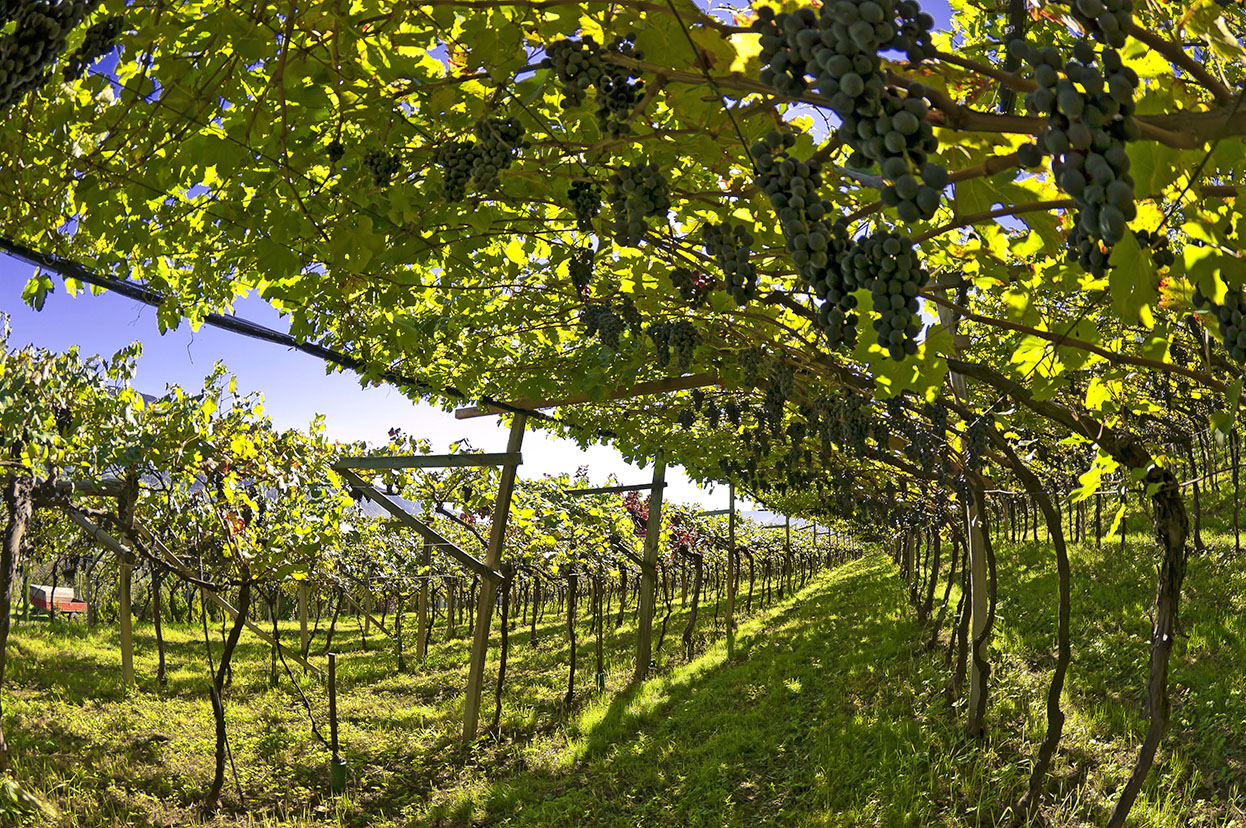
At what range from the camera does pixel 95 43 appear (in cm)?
172

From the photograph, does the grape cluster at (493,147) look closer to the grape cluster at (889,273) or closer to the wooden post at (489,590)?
the grape cluster at (889,273)

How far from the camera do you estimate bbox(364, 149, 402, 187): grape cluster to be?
7.18 ft

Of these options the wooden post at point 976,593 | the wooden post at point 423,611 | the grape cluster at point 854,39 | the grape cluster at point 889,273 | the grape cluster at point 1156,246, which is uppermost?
the grape cluster at point 854,39

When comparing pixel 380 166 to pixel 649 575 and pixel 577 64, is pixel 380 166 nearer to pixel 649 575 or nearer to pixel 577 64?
pixel 577 64

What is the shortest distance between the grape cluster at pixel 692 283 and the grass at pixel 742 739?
3.10 metres

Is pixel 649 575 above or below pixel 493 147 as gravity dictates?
below

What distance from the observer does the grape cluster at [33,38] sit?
121 centimetres

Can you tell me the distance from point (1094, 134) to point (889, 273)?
14.1 inches

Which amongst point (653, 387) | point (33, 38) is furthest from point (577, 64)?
point (653, 387)

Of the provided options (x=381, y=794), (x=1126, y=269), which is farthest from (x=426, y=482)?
(x=1126, y=269)

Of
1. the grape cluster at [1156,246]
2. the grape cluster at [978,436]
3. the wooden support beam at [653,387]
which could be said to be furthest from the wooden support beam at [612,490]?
the grape cluster at [1156,246]

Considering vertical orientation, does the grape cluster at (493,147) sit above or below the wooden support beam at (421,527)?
above

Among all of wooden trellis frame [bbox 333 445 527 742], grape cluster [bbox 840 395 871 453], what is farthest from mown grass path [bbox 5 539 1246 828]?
grape cluster [bbox 840 395 871 453]

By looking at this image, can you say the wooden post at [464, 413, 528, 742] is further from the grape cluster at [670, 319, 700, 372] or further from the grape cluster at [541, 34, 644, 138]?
the grape cluster at [541, 34, 644, 138]
